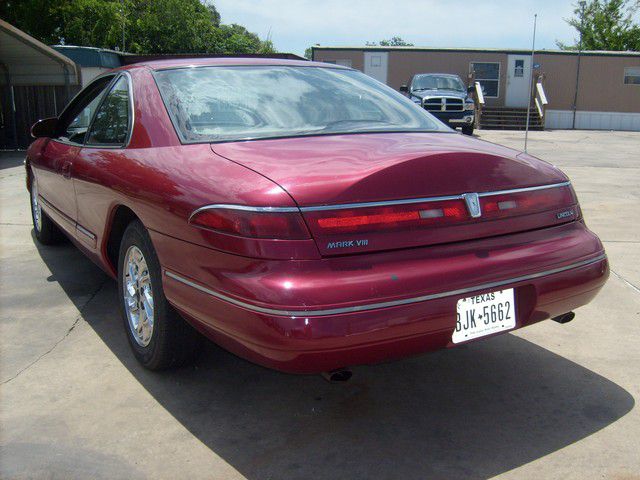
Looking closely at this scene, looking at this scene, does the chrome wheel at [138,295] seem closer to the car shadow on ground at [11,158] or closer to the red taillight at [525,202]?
the red taillight at [525,202]

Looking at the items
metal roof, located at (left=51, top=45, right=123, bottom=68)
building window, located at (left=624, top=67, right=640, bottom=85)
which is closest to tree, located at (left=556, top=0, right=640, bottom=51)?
building window, located at (left=624, top=67, right=640, bottom=85)

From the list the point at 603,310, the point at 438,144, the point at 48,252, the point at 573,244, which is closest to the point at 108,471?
the point at 438,144

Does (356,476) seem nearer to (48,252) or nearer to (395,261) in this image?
(395,261)

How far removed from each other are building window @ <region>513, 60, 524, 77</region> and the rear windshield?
85.6 ft

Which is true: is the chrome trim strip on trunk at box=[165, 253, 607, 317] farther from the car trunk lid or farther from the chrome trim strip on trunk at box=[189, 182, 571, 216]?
the chrome trim strip on trunk at box=[189, 182, 571, 216]

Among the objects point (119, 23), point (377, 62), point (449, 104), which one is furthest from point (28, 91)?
point (377, 62)

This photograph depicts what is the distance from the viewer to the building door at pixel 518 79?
27719mm

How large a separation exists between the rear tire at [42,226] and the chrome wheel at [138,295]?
2555 millimetres

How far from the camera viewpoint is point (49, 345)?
12.1 feet

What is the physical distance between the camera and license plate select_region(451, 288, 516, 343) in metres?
2.53

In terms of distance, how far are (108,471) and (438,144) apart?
75.4 inches

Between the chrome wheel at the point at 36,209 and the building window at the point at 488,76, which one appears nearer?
the chrome wheel at the point at 36,209

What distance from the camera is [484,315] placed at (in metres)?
2.59

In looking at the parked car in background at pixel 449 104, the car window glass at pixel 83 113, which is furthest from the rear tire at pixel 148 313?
the parked car in background at pixel 449 104
